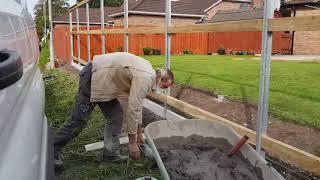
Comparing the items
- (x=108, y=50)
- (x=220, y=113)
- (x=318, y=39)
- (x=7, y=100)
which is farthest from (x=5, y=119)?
(x=318, y=39)

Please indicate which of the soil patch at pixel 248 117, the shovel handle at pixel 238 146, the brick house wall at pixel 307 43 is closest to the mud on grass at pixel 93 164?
the shovel handle at pixel 238 146

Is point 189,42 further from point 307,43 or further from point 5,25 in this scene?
point 5,25

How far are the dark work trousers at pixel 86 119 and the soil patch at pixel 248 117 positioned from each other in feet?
6.74

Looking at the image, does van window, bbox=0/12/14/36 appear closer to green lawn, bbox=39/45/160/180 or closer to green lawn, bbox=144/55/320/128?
green lawn, bbox=39/45/160/180

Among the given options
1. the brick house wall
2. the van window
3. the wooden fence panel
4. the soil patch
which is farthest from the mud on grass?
the brick house wall

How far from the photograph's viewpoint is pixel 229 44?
27016mm

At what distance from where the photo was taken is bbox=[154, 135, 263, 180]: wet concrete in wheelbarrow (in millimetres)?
3701

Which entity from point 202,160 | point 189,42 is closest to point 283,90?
point 202,160

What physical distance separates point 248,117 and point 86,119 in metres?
2.81

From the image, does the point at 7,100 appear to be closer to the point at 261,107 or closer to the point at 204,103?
the point at 261,107

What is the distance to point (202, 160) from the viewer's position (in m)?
4.09

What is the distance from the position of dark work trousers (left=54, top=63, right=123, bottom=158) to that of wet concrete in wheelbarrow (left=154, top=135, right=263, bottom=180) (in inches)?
29.9

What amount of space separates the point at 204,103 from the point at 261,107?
143 inches

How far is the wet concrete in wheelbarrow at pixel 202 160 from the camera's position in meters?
3.70
